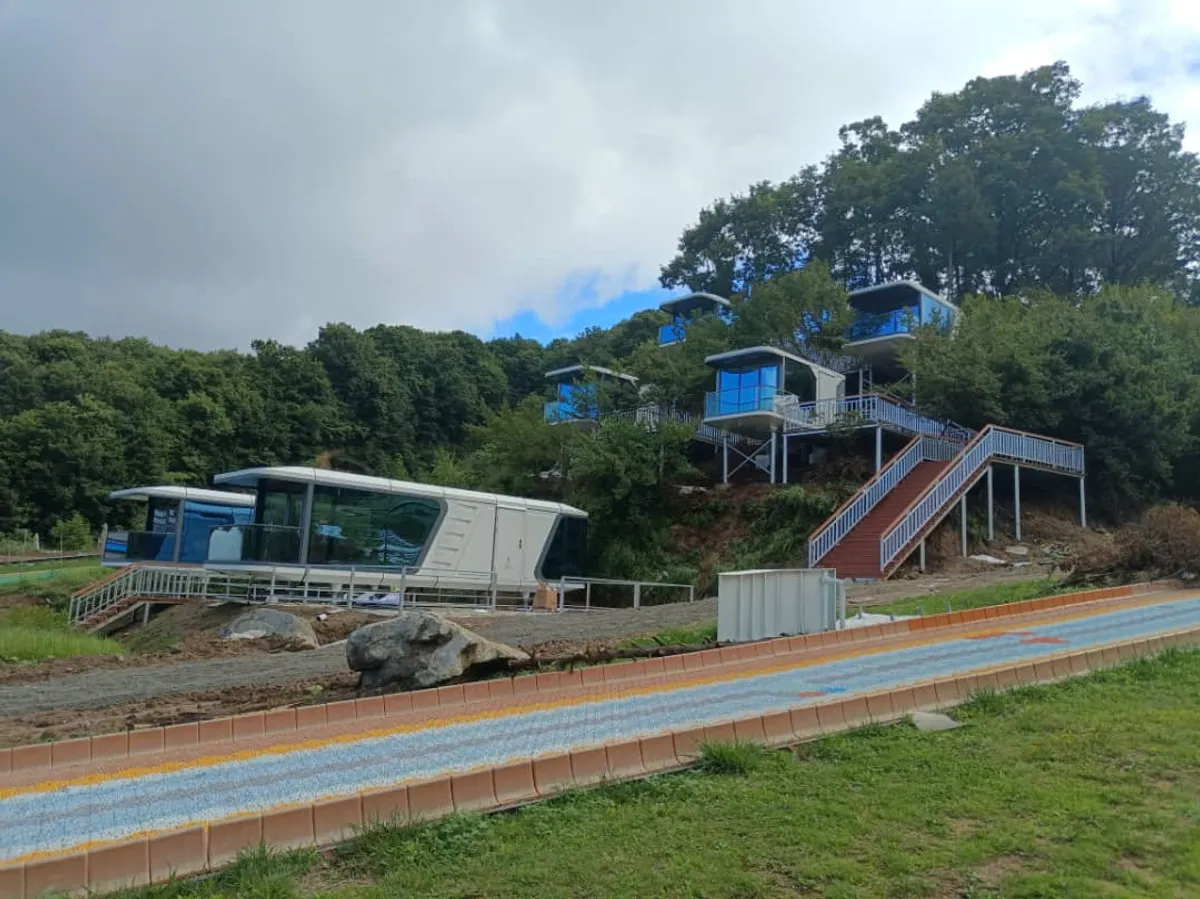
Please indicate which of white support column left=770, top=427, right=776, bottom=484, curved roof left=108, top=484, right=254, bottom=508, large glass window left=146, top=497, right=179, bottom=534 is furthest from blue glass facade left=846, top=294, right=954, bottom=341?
large glass window left=146, top=497, right=179, bottom=534

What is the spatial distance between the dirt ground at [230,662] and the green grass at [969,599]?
0.70 meters

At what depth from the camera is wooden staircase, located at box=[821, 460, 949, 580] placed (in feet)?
67.4

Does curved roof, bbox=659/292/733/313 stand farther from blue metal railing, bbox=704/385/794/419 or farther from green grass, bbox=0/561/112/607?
green grass, bbox=0/561/112/607

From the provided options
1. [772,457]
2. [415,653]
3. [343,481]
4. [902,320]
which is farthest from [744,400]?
[415,653]

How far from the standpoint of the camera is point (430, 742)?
6.44 metres

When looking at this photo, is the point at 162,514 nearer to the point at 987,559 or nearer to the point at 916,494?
the point at 916,494

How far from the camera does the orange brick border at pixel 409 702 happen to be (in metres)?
6.75

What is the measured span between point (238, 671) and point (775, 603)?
663cm

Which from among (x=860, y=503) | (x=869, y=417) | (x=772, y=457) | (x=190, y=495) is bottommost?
(x=190, y=495)

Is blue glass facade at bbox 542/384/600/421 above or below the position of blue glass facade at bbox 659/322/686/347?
below

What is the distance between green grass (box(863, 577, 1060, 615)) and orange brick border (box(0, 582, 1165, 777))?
1104mm

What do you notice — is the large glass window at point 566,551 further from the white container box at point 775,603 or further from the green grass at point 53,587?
the white container box at point 775,603

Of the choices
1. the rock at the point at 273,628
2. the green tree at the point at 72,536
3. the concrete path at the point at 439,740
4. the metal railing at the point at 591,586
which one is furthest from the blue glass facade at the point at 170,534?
the green tree at the point at 72,536

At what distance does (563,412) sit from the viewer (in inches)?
1319
